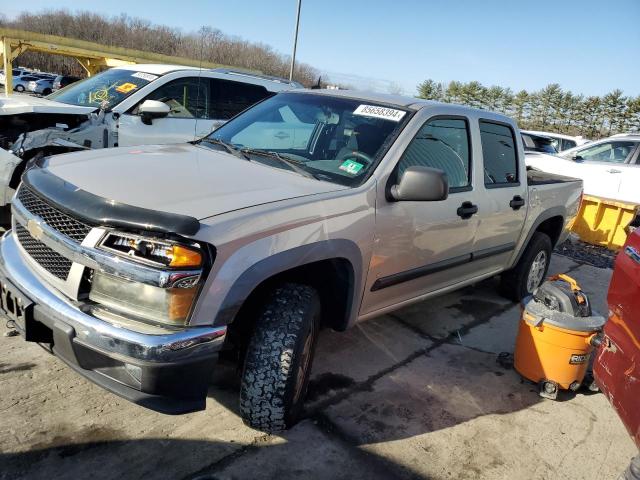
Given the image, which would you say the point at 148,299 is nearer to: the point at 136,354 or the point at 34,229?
the point at 136,354

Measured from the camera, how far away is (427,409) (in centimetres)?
311

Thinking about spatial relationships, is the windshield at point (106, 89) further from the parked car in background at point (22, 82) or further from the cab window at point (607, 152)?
the parked car in background at point (22, 82)

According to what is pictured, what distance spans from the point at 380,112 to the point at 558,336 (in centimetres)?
186

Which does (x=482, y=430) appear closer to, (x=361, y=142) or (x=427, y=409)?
(x=427, y=409)

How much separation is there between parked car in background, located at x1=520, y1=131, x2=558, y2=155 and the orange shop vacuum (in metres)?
9.24

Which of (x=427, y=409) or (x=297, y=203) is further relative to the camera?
(x=427, y=409)

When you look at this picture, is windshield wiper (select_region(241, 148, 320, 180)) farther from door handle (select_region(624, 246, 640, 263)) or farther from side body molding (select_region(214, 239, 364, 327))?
door handle (select_region(624, 246, 640, 263))

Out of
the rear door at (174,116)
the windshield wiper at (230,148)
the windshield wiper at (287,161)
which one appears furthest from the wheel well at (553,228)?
the rear door at (174,116)

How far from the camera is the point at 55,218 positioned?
93.4 inches

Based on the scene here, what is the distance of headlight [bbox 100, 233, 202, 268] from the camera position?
6.75ft

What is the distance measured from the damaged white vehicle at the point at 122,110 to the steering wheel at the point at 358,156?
2.13m

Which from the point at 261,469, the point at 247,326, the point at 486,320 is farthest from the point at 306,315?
the point at 486,320

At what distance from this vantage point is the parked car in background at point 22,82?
3052 cm

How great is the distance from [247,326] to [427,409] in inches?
50.1
